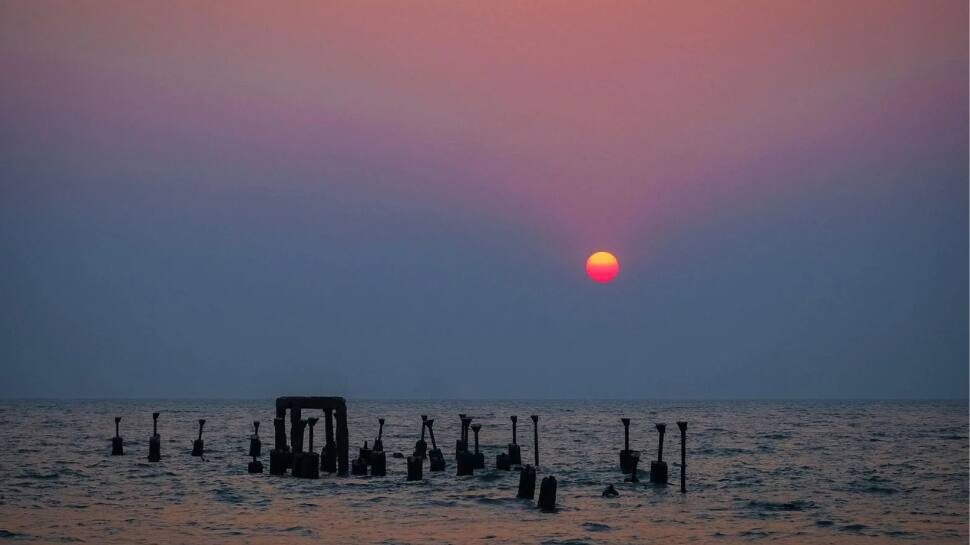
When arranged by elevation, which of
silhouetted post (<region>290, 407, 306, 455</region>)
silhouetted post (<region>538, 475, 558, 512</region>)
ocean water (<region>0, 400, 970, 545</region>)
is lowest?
ocean water (<region>0, 400, 970, 545</region>)

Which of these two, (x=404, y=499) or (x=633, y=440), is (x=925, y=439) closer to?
(x=633, y=440)

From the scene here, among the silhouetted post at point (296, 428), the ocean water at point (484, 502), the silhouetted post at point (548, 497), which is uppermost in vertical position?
the silhouetted post at point (296, 428)

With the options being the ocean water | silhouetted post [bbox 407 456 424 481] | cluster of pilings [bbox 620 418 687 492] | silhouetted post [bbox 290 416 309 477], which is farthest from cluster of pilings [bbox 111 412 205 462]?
→ cluster of pilings [bbox 620 418 687 492]

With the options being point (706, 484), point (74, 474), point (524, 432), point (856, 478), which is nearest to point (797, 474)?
point (856, 478)

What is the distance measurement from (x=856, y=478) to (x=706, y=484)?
346 inches

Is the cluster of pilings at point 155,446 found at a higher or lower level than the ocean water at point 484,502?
higher

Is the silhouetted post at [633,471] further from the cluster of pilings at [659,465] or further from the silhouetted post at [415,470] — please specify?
the silhouetted post at [415,470]

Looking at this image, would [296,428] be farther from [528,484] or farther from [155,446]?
[155,446]

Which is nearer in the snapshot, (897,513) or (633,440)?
(897,513)

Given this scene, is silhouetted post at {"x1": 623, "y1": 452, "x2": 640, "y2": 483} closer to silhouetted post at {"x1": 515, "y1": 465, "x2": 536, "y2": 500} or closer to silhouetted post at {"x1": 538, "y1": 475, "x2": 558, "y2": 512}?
silhouetted post at {"x1": 515, "y1": 465, "x2": 536, "y2": 500}

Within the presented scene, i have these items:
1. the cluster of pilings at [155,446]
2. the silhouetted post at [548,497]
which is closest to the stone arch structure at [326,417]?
the cluster of pilings at [155,446]

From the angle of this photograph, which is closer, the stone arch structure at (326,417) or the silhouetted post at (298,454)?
the silhouetted post at (298,454)

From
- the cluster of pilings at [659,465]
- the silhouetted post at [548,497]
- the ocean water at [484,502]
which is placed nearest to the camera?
the ocean water at [484,502]

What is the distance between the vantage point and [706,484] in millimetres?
43594
